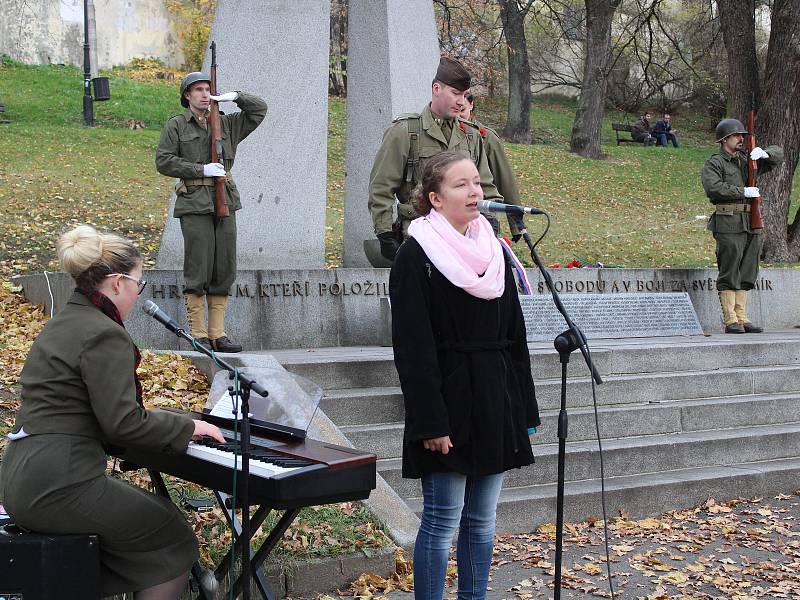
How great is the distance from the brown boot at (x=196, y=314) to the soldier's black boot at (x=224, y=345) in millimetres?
112

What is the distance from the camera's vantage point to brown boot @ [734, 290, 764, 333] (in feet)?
37.1

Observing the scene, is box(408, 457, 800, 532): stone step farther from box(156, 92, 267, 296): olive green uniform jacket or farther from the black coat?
box(156, 92, 267, 296): olive green uniform jacket

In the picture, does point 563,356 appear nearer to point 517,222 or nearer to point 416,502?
point 517,222

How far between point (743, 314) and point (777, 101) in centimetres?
615

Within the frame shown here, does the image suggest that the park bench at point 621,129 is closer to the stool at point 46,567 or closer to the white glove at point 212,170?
the white glove at point 212,170

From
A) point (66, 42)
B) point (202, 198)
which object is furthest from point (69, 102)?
point (202, 198)

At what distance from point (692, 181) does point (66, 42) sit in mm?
22320

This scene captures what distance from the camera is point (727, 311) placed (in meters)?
11.4

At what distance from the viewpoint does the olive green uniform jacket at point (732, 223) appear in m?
11.0

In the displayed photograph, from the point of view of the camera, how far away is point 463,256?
13.7ft

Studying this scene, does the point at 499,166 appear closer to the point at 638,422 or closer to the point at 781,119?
the point at 638,422

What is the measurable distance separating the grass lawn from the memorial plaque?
4273 millimetres

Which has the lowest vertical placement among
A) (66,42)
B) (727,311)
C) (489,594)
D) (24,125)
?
(489,594)

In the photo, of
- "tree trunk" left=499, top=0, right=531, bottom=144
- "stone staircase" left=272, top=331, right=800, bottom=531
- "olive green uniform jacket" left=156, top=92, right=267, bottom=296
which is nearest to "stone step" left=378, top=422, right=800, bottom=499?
"stone staircase" left=272, top=331, right=800, bottom=531
